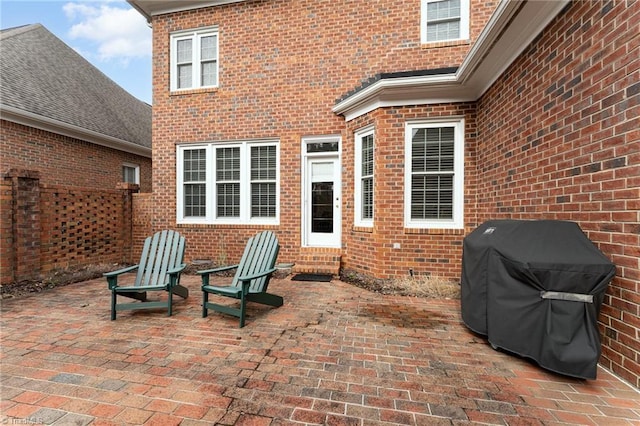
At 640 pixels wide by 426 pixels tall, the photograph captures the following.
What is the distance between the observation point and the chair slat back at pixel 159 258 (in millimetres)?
4160

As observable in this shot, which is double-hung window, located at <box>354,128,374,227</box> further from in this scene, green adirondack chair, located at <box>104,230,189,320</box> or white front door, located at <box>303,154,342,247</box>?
green adirondack chair, located at <box>104,230,189,320</box>

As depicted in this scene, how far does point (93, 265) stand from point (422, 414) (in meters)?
7.44

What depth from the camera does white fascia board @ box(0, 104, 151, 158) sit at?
7.18 metres

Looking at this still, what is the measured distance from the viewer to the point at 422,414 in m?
1.94

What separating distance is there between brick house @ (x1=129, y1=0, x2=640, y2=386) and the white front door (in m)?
0.03

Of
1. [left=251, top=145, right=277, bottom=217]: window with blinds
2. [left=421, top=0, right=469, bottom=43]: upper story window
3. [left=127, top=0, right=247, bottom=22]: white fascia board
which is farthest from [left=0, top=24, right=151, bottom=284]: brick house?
[left=421, top=0, right=469, bottom=43]: upper story window

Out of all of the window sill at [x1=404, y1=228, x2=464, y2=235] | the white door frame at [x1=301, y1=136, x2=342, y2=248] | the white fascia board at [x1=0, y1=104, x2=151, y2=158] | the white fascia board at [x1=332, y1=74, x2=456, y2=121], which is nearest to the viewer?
the white fascia board at [x1=332, y1=74, x2=456, y2=121]

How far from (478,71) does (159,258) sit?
5602mm

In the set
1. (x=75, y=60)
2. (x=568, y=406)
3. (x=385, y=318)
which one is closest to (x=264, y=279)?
(x=385, y=318)

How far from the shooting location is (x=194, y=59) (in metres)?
7.16

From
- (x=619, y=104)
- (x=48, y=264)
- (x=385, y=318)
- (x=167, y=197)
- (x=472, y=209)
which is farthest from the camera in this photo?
(x=167, y=197)

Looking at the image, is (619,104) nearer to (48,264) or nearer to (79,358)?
(79,358)

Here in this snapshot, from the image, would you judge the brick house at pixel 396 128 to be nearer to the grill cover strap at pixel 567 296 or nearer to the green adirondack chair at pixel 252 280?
the grill cover strap at pixel 567 296

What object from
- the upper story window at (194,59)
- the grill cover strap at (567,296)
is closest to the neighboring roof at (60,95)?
the upper story window at (194,59)
